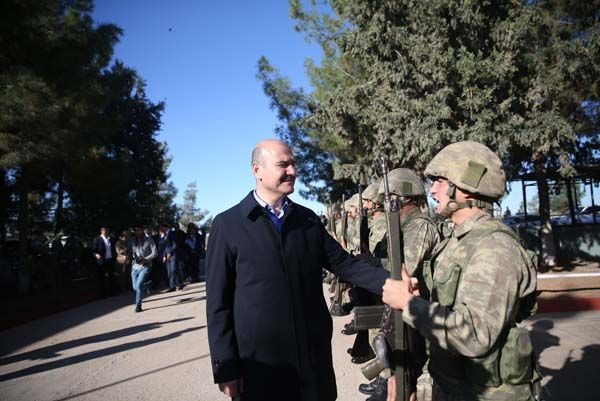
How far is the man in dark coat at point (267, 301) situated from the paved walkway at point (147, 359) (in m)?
2.33

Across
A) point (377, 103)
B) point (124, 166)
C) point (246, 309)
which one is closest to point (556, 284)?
point (377, 103)

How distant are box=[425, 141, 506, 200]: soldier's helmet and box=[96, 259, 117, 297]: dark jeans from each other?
11040 millimetres

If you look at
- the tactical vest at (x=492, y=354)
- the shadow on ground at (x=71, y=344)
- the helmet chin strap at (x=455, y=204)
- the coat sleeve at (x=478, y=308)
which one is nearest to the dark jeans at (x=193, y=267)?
the shadow on ground at (x=71, y=344)

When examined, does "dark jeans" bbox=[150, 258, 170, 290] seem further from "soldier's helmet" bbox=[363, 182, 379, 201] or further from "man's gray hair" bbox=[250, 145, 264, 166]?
"man's gray hair" bbox=[250, 145, 264, 166]

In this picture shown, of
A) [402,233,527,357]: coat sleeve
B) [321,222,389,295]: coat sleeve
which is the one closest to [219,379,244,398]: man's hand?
[321,222,389,295]: coat sleeve

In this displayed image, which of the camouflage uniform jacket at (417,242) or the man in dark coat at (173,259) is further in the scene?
the man in dark coat at (173,259)

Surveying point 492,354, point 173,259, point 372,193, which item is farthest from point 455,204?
point 173,259

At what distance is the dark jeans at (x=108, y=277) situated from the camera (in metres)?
11.5

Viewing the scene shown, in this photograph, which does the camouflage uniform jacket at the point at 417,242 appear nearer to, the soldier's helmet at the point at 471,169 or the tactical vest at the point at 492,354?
the soldier's helmet at the point at 471,169

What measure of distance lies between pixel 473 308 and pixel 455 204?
61cm

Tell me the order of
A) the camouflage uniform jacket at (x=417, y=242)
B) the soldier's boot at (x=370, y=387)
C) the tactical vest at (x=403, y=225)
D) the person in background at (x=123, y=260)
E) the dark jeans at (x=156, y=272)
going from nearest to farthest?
the camouflage uniform jacket at (x=417, y=242) < the tactical vest at (x=403, y=225) < the soldier's boot at (x=370, y=387) < the person in background at (x=123, y=260) < the dark jeans at (x=156, y=272)

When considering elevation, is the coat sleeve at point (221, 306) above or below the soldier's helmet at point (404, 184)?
below

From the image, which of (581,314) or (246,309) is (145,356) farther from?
(581,314)

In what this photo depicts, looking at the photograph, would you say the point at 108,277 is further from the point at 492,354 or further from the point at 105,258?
the point at 492,354
